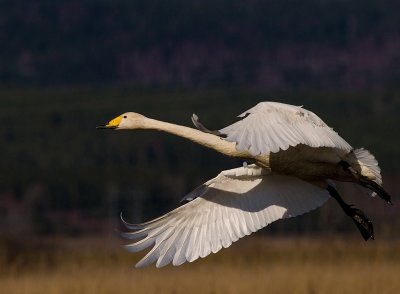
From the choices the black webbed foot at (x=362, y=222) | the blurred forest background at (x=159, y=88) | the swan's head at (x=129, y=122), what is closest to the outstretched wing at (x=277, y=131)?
the black webbed foot at (x=362, y=222)

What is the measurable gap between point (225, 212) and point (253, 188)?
0.30m

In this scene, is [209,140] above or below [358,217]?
above

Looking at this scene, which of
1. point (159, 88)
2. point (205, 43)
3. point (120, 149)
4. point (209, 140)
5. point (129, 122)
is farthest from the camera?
point (205, 43)

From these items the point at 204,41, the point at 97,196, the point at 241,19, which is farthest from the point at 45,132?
the point at 241,19

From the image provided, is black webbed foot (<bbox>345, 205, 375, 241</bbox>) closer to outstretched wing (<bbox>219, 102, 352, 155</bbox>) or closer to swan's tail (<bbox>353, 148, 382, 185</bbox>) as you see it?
swan's tail (<bbox>353, 148, 382, 185</bbox>)

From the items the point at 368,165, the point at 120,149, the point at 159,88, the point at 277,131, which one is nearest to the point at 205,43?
the point at 159,88

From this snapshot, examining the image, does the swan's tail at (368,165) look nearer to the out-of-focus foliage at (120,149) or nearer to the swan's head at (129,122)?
the swan's head at (129,122)

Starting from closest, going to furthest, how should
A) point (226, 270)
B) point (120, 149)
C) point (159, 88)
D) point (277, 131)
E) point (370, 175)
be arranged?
point (277, 131)
point (370, 175)
point (226, 270)
point (120, 149)
point (159, 88)

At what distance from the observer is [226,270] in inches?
538

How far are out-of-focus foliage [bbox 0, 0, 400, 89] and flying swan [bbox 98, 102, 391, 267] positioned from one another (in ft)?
235

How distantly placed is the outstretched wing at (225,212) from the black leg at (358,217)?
20 centimetres

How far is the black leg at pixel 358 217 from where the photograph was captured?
11.2 metres

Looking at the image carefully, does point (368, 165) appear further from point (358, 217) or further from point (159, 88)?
point (159, 88)

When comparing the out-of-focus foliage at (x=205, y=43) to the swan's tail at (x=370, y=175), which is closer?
the swan's tail at (x=370, y=175)
